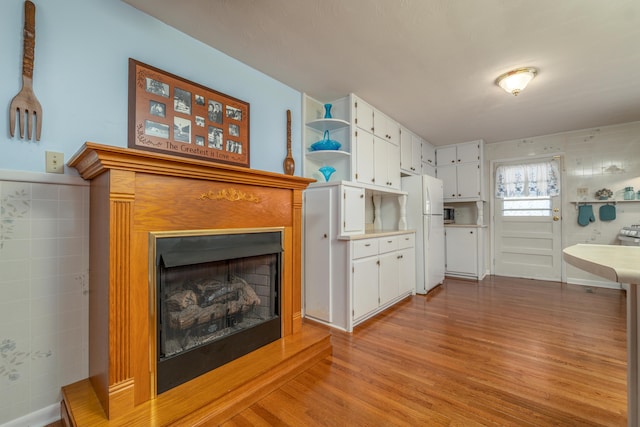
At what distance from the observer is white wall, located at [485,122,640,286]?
13.3 ft

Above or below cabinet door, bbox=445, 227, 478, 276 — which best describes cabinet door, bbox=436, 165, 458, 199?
above

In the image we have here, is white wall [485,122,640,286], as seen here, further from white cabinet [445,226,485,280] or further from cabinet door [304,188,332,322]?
cabinet door [304,188,332,322]

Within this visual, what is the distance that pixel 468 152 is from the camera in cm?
490

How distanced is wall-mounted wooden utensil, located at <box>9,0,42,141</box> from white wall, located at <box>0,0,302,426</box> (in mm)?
28

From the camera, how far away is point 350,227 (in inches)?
109

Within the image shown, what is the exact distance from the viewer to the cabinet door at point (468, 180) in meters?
4.80

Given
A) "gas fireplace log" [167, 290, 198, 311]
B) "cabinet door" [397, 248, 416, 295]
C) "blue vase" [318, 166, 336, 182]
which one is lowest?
"cabinet door" [397, 248, 416, 295]

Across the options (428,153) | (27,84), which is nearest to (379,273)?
(428,153)

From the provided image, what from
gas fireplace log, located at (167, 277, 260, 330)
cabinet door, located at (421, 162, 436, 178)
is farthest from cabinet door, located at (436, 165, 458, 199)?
gas fireplace log, located at (167, 277, 260, 330)

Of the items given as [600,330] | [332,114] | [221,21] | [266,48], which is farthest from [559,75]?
[221,21]

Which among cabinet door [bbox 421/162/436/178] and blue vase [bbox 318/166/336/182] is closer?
blue vase [bbox 318/166/336/182]

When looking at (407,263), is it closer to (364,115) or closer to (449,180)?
(364,115)

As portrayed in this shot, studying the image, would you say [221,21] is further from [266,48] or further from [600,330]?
[600,330]

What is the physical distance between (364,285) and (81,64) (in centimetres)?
263
